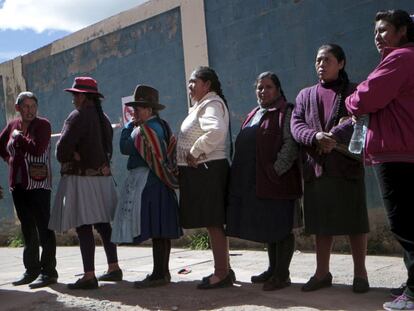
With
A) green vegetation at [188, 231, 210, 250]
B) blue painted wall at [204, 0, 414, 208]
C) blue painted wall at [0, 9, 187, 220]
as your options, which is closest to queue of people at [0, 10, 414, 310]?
blue painted wall at [204, 0, 414, 208]

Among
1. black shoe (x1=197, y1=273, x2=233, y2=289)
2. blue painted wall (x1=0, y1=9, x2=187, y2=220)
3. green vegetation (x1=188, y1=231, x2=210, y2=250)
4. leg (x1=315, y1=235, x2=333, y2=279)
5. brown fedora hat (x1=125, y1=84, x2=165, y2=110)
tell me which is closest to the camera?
leg (x1=315, y1=235, x2=333, y2=279)

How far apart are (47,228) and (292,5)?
3501 mm

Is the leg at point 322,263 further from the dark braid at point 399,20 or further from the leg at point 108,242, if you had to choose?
the leg at point 108,242

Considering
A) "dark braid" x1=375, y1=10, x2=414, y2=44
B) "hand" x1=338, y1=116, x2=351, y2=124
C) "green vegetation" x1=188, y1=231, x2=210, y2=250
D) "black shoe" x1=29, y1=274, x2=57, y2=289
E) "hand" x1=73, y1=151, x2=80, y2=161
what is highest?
"dark braid" x1=375, y1=10, x2=414, y2=44

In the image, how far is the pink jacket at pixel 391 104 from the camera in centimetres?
327

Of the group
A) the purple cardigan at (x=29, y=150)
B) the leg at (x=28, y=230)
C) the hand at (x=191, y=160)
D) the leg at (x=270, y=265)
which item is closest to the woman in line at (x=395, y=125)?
the leg at (x=270, y=265)

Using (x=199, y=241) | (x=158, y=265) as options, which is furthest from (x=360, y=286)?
(x=199, y=241)

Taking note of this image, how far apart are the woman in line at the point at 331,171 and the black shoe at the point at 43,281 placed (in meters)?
2.26

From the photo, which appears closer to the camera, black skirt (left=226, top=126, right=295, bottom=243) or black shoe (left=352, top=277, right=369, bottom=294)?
black shoe (left=352, top=277, right=369, bottom=294)

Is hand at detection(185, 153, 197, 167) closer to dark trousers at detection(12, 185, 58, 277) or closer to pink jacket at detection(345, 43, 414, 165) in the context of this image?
pink jacket at detection(345, 43, 414, 165)

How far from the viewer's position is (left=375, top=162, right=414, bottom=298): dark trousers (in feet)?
10.9

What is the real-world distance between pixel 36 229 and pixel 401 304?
3.21m

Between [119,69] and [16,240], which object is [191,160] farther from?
[16,240]

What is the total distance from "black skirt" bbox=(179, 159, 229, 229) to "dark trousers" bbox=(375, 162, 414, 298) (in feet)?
4.49
